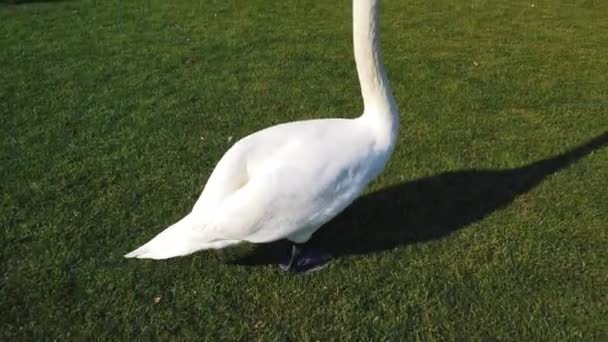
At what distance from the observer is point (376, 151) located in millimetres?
3621

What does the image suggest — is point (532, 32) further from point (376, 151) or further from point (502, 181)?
point (376, 151)

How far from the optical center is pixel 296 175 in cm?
340

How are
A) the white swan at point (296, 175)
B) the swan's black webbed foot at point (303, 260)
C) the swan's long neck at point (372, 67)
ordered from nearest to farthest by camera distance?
1. the white swan at point (296, 175)
2. the swan's long neck at point (372, 67)
3. the swan's black webbed foot at point (303, 260)

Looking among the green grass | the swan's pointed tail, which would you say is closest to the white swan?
the swan's pointed tail

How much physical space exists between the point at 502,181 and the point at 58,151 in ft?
11.9

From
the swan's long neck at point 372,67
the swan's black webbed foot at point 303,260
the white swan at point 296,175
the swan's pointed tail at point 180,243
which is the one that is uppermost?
the swan's long neck at point 372,67

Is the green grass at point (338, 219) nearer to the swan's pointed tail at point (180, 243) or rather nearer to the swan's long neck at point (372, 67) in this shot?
A: the swan's pointed tail at point (180, 243)

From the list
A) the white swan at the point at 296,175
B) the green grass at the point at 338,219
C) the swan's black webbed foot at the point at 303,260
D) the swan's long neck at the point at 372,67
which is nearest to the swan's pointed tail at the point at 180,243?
the white swan at the point at 296,175

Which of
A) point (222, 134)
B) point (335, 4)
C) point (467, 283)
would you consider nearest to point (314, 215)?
point (467, 283)

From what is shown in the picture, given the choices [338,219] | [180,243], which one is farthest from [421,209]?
[180,243]

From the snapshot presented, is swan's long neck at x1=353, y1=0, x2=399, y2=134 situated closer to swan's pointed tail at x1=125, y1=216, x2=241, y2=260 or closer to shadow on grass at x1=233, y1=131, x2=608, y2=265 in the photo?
shadow on grass at x1=233, y1=131, x2=608, y2=265

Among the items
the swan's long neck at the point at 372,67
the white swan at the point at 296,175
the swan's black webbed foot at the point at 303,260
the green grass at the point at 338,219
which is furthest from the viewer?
the swan's black webbed foot at the point at 303,260

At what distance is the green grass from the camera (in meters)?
3.55

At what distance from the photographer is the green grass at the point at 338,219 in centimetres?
355
